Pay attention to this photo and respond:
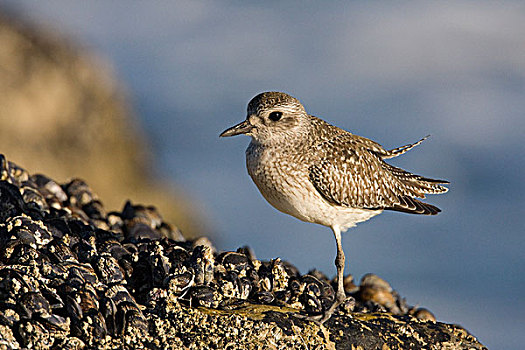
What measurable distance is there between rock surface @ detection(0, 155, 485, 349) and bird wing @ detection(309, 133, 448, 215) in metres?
1.15

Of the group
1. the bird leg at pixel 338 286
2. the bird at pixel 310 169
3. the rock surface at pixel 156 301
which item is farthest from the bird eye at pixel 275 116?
the rock surface at pixel 156 301

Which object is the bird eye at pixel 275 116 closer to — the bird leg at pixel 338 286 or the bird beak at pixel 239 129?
the bird beak at pixel 239 129

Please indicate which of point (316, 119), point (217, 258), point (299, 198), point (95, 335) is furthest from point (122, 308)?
point (316, 119)

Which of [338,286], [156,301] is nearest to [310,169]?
[338,286]

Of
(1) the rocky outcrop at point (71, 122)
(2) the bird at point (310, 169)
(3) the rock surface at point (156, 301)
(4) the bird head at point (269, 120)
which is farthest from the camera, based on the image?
(1) the rocky outcrop at point (71, 122)

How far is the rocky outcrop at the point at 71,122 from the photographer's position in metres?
18.4

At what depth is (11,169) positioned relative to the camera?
9.44m

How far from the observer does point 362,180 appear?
7.97 metres

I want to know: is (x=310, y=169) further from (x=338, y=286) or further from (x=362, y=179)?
(x=338, y=286)

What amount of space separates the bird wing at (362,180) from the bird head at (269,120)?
0.46 metres

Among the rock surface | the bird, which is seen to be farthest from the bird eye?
the rock surface

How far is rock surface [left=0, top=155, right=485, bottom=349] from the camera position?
5.64 metres

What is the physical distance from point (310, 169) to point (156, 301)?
2506mm

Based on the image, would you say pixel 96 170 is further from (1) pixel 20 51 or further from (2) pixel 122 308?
(2) pixel 122 308
